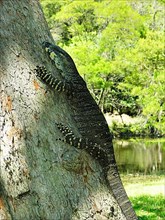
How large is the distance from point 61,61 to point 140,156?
17896 mm

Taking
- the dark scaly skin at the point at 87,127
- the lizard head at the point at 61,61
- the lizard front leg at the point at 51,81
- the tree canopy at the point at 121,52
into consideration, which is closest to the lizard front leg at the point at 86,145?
the dark scaly skin at the point at 87,127

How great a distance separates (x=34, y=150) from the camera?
2232mm

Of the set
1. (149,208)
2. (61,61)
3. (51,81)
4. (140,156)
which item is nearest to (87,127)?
(51,81)

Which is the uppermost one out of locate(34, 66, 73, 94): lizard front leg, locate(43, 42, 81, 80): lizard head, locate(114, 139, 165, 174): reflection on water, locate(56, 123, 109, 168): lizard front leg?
locate(114, 139, 165, 174): reflection on water

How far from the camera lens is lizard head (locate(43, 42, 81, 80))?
8.26ft

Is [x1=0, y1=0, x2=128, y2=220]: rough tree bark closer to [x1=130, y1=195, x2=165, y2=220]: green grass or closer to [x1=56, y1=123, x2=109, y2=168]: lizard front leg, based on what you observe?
[x1=56, y1=123, x2=109, y2=168]: lizard front leg

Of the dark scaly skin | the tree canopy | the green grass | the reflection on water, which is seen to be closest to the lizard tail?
the dark scaly skin

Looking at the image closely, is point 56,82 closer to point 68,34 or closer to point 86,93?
point 86,93

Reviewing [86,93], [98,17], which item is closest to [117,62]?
[98,17]

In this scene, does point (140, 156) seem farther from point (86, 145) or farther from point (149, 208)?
point (86, 145)

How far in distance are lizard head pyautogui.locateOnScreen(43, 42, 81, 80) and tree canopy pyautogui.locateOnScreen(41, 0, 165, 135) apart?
15.8 m

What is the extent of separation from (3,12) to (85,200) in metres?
1.12

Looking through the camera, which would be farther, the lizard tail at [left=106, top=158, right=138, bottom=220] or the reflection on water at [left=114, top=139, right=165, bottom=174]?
the reflection on water at [left=114, top=139, right=165, bottom=174]

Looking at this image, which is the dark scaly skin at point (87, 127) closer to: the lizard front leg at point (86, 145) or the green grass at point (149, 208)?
the lizard front leg at point (86, 145)
